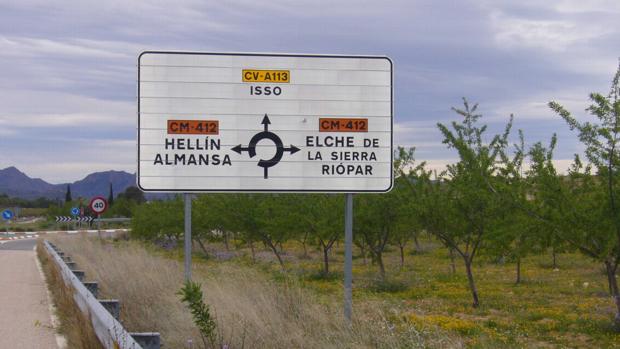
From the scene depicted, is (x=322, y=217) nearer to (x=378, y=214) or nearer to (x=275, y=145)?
(x=378, y=214)

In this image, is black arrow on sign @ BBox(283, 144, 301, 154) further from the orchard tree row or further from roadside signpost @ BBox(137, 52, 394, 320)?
the orchard tree row

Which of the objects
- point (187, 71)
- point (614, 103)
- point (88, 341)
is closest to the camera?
point (88, 341)

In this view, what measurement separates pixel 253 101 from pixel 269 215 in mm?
21181

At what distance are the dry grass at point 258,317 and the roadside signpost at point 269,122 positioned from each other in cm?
132

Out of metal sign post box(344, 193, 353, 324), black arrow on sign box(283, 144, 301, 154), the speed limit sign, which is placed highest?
black arrow on sign box(283, 144, 301, 154)

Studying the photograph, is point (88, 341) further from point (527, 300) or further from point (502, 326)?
point (527, 300)

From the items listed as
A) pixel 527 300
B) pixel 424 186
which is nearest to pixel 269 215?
pixel 424 186

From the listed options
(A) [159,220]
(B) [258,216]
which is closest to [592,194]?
(B) [258,216]

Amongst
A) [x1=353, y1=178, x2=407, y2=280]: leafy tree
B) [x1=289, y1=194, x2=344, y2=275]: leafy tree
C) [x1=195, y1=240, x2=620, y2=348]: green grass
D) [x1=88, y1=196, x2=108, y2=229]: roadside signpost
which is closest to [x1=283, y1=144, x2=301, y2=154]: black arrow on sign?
[x1=195, y1=240, x2=620, y2=348]: green grass

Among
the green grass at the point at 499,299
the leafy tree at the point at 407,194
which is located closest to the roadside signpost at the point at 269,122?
the green grass at the point at 499,299

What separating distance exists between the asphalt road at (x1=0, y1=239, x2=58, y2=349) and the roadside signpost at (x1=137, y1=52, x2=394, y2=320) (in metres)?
2.84

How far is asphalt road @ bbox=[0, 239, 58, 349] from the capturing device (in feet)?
33.3

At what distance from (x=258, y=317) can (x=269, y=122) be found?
95.8 inches

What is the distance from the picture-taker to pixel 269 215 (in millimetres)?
30203
